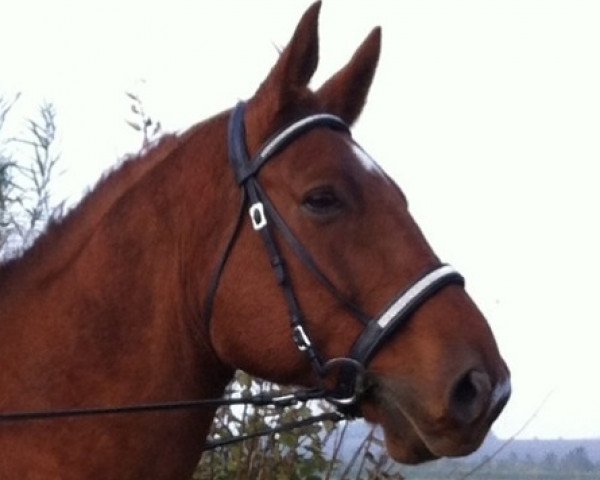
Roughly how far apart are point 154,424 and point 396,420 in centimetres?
79

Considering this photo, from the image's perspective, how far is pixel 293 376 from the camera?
15.1 ft

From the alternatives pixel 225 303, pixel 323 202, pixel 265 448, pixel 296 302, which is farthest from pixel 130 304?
pixel 265 448

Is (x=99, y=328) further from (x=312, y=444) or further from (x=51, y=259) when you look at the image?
(x=312, y=444)

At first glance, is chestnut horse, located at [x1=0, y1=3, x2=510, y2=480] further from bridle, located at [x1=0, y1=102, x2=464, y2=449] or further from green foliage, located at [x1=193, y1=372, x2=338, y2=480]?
green foliage, located at [x1=193, y1=372, x2=338, y2=480]

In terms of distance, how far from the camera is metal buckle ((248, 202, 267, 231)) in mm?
4637

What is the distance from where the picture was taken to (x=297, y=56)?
4773 mm

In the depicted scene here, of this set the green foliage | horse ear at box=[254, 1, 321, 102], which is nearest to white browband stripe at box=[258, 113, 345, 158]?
horse ear at box=[254, 1, 321, 102]

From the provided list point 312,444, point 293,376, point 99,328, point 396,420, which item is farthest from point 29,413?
point 312,444

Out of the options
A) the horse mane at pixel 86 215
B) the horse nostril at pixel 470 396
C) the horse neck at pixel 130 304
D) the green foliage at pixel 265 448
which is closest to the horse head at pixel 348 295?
the horse nostril at pixel 470 396

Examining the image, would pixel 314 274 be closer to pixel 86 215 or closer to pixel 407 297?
pixel 407 297

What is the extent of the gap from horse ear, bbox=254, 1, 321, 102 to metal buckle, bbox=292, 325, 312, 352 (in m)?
0.83

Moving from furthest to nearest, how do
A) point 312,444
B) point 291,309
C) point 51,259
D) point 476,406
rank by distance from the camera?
point 312,444 → point 51,259 → point 291,309 → point 476,406

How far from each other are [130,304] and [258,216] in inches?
20.4

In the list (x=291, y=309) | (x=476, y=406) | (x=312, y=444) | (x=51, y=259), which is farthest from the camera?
(x=312, y=444)
